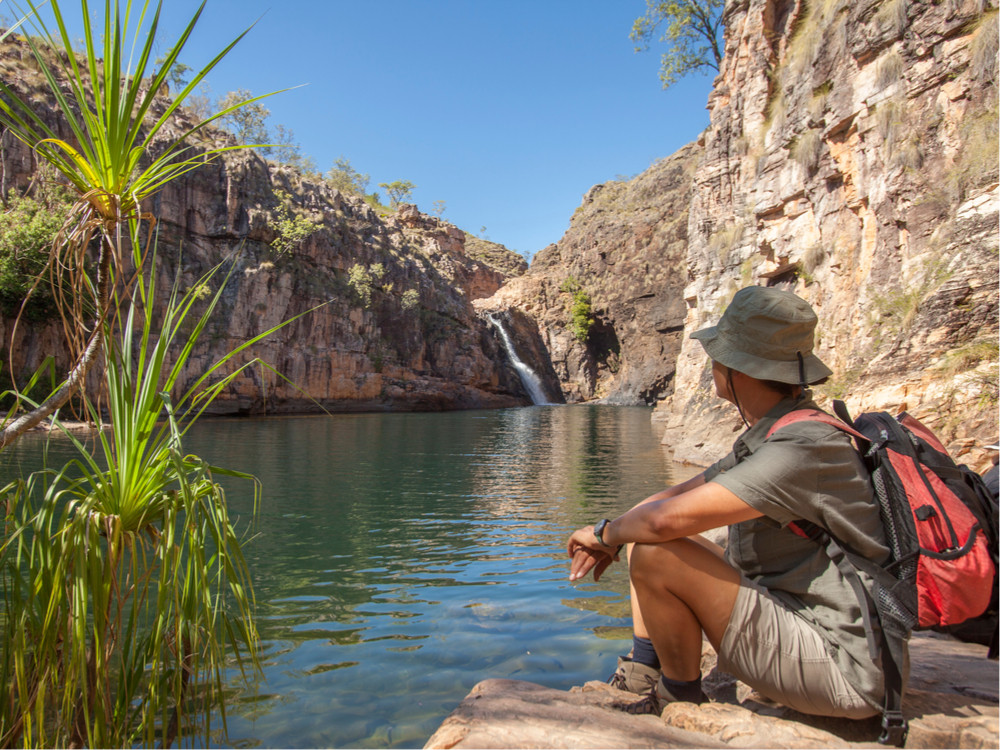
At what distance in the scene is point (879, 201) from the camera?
1197 cm

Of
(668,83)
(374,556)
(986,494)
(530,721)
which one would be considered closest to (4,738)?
(530,721)

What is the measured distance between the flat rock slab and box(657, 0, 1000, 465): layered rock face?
17.4ft

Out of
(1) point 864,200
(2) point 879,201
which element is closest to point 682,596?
(2) point 879,201

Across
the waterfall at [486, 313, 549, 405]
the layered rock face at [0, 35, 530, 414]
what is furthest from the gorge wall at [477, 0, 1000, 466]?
the waterfall at [486, 313, 549, 405]

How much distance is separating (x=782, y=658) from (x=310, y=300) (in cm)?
3839

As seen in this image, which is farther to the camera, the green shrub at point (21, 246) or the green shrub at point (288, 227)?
the green shrub at point (288, 227)

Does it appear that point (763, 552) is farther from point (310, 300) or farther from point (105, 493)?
point (310, 300)

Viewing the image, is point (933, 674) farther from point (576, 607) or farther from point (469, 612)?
point (469, 612)

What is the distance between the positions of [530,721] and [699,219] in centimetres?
2642

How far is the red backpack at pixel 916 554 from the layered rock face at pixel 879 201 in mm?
5680

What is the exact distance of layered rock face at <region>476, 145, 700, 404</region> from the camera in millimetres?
44844

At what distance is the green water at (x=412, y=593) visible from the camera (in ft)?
10.0

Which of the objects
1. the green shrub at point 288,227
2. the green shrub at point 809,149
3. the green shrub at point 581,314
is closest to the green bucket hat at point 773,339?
the green shrub at point 809,149

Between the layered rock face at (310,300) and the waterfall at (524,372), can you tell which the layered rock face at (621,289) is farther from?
the layered rock face at (310,300)
